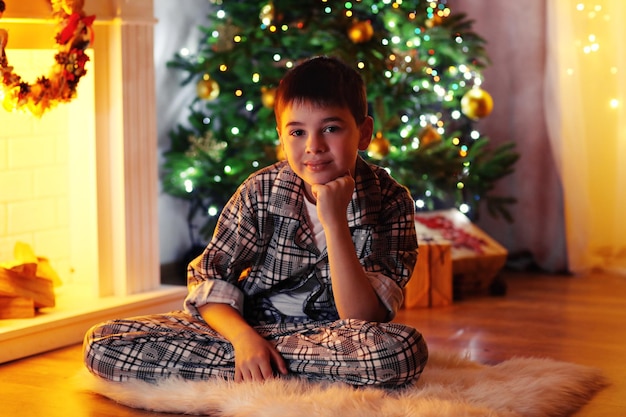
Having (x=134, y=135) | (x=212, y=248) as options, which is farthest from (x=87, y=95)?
(x=212, y=248)

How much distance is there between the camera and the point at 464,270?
3.21m

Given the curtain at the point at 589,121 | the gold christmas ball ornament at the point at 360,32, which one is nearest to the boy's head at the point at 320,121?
the gold christmas ball ornament at the point at 360,32

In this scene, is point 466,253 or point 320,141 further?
point 466,253

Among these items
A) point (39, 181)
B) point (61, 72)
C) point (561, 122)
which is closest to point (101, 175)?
point (39, 181)

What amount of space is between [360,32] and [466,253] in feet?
2.64

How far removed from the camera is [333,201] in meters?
1.87

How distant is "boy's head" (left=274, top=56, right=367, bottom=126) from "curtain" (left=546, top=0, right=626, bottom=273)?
5.78ft

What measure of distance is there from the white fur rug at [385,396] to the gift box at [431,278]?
95 cm

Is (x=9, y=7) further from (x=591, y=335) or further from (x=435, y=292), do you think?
(x=591, y=335)

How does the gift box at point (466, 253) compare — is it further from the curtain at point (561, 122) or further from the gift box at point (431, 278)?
the curtain at point (561, 122)

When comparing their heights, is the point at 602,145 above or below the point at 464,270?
above

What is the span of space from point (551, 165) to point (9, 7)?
7.01ft

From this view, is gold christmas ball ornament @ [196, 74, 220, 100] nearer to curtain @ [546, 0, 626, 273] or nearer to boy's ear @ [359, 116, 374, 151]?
curtain @ [546, 0, 626, 273]

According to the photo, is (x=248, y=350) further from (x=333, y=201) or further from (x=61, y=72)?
(x=61, y=72)
